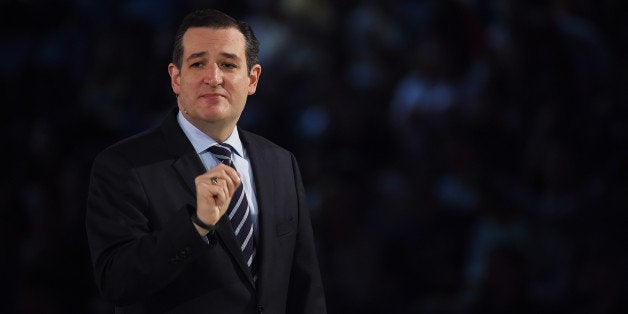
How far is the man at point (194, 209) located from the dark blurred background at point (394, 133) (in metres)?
2.17

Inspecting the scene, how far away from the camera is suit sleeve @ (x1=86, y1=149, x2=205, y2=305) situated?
160 centimetres

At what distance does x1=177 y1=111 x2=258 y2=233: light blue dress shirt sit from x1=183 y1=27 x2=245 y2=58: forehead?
0.48 ft

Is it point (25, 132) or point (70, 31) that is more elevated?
point (70, 31)

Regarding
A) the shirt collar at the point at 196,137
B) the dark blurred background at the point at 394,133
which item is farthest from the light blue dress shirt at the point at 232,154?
the dark blurred background at the point at 394,133

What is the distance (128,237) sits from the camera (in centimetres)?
167

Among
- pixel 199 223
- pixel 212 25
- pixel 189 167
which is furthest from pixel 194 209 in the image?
pixel 212 25

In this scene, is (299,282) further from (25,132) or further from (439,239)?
(25,132)

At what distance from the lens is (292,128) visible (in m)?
4.38

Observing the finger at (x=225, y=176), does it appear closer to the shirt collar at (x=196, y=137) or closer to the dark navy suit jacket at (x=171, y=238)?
the dark navy suit jacket at (x=171, y=238)

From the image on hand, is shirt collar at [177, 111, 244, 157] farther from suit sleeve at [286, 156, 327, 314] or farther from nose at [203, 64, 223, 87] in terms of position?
suit sleeve at [286, 156, 327, 314]

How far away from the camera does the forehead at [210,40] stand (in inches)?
68.6

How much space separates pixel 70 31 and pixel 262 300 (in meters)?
3.21

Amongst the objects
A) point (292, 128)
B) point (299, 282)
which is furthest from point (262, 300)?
point (292, 128)

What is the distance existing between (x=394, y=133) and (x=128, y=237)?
2.75 meters
